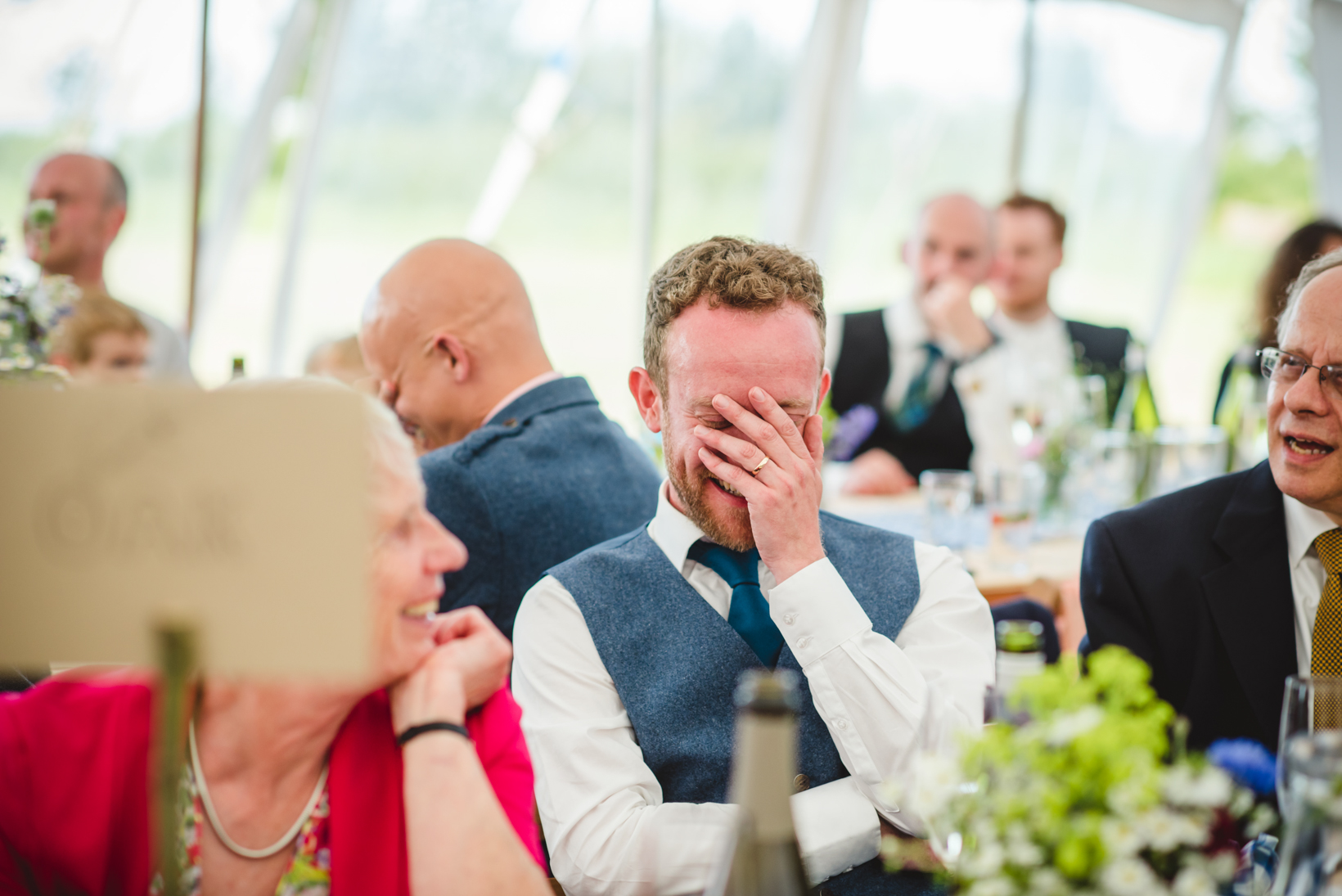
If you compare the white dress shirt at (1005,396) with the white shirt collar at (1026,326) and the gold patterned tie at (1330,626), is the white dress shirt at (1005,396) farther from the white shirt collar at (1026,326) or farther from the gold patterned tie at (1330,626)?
the gold patterned tie at (1330,626)

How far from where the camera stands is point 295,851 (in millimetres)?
1201

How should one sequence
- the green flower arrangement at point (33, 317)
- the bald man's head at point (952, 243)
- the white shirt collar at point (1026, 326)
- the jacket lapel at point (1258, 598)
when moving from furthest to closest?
the white shirt collar at point (1026, 326) < the bald man's head at point (952, 243) < the green flower arrangement at point (33, 317) < the jacket lapel at point (1258, 598)

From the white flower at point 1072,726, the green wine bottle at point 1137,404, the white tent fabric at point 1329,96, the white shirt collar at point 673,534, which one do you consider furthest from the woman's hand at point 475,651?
the white tent fabric at point 1329,96

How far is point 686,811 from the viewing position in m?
1.45

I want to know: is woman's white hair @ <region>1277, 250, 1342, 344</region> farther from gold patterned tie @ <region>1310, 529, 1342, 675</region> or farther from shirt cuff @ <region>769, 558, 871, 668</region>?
shirt cuff @ <region>769, 558, 871, 668</region>

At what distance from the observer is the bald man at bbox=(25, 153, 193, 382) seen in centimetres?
389

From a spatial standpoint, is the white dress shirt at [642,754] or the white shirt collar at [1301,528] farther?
the white shirt collar at [1301,528]

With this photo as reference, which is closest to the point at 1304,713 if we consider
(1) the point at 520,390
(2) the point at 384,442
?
(2) the point at 384,442

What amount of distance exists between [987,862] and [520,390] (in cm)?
171

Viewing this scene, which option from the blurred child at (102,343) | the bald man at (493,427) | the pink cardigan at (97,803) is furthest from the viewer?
the blurred child at (102,343)

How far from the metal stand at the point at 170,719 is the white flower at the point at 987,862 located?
572mm

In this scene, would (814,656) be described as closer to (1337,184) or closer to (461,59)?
(461,59)

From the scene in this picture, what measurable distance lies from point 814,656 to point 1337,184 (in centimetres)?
858

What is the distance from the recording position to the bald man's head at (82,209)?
12.8ft
